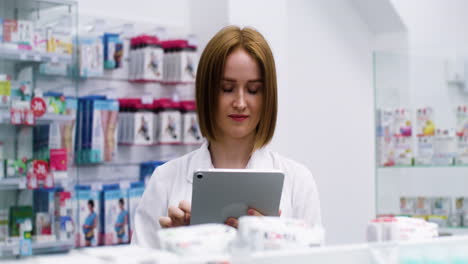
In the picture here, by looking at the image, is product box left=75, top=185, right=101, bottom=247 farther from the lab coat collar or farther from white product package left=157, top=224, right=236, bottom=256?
white product package left=157, top=224, right=236, bottom=256

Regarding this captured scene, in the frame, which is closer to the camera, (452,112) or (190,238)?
(190,238)

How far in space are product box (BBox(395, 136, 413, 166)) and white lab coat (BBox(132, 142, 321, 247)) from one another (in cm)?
195

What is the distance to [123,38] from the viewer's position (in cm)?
506

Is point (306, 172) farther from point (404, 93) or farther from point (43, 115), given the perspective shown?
point (43, 115)

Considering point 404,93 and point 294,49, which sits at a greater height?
point 294,49

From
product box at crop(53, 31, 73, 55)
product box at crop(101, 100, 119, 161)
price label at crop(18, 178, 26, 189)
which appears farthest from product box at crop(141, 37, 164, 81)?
price label at crop(18, 178, 26, 189)

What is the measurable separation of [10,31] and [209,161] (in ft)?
7.57

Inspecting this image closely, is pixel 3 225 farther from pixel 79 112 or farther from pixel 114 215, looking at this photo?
pixel 79 112

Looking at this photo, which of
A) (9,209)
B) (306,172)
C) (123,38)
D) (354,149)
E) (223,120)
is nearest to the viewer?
(223,120)

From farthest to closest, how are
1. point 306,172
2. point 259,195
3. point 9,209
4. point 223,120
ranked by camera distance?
point 9,209 → point 306,172 → point 223,120 → point 259,195

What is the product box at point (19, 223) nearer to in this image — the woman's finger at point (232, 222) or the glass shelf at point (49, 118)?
the glass shelf at point (49, 118)

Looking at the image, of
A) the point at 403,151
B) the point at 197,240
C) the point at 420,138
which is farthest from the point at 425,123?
the point at 197,240

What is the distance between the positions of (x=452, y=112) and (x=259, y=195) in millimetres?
2672

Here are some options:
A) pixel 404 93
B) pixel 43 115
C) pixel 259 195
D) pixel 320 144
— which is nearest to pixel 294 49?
pixel 320 144
